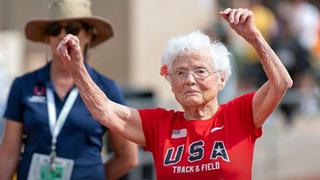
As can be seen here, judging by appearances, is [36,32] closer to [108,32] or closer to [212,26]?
[108,32]

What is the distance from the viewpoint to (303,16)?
639 inches

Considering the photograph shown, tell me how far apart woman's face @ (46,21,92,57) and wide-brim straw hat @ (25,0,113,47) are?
0.04 m

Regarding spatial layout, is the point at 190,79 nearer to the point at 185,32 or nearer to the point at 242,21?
the point at 242,21

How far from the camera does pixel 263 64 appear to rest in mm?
5164

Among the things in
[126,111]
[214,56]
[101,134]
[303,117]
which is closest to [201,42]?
[214,56]

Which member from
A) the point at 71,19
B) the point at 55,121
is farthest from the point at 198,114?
the point at 71,19

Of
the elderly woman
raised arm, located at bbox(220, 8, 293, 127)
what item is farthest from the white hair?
raised arm, located at bbox(220, 8, 293, 127)

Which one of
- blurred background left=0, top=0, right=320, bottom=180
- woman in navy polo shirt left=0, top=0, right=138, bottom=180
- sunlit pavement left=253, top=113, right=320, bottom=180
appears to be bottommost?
sunlit pavement left=253, top=113, right=320, bottom=180

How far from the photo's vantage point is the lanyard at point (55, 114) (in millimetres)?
6082

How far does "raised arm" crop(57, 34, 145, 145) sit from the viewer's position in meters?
5.25

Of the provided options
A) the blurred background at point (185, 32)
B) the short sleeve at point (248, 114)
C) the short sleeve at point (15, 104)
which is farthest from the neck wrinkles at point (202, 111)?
the blurred background at point (185, 32)

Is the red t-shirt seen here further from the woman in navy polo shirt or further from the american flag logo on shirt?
the woman in navy polo shirt

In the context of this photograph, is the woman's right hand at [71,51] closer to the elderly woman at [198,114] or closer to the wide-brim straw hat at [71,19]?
the elderly woman at [198,114]

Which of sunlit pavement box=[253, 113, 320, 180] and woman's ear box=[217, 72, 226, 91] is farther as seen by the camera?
sunlit pavement box=[253, 113, 320, 180]
